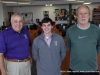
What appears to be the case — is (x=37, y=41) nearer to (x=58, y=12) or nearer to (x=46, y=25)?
(x=46, y=25)

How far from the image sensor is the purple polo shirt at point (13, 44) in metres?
1.85

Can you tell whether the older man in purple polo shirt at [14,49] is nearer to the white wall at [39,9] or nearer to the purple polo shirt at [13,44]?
the purple polo shirt at [13,44]

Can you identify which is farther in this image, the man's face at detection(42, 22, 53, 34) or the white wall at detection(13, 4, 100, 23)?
the white wall at detection(13, 4, 100, 23)

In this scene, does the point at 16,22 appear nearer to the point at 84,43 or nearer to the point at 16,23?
the point at 16,23

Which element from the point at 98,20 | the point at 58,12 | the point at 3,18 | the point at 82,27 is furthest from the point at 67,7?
the point at 82,27

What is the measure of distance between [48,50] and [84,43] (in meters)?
0.46

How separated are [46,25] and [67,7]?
1001cm

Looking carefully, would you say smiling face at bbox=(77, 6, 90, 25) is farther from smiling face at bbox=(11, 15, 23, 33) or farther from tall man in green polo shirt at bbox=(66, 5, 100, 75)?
smiling face at bbox=(11, 15, 23, 33)

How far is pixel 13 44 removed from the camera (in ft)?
6.22

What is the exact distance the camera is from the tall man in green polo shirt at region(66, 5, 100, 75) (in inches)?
68.8

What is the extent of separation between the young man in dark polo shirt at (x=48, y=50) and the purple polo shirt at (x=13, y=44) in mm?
176

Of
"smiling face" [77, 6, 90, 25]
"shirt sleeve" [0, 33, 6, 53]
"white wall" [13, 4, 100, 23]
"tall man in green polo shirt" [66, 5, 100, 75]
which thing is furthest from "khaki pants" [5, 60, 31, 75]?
"white wall" [13, 4, 100, 23]

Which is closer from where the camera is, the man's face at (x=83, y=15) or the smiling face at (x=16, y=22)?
the man's face at (x=83, y=15)

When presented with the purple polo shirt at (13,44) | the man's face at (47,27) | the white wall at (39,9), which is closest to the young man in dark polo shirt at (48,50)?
the man's face at (47,27)
